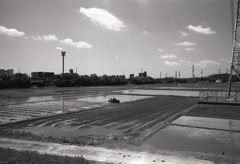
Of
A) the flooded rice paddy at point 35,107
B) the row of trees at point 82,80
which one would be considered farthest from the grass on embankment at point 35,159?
the row of trees at point 82,80

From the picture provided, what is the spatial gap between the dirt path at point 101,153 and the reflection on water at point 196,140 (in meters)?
1.98

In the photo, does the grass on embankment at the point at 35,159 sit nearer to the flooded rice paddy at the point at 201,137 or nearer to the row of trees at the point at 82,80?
the flooded rice paddy at the point at 201,137

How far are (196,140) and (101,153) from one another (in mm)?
6819

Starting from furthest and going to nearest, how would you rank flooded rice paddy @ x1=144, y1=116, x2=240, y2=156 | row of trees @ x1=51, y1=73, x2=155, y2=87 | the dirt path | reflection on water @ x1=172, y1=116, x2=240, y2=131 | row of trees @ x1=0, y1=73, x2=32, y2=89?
row of trees @ x1=51, y1=73, x2=155, y2=87
row of trees @ x1=0, y1=73, x2=32, y2=89
reflection on water @ x1=172, y1=116, x2=240, y2=131
flooded rice paddy @ x1=144, y1=116, x2=240, y2=156
the dirt path

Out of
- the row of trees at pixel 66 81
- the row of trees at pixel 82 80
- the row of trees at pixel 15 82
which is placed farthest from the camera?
the row of trees at pixel 82 80

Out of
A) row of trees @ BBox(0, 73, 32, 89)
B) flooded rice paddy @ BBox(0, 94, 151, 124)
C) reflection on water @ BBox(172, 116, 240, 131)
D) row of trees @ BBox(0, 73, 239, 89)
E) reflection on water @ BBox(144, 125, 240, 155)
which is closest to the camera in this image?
reflection on water @ BBox(144, 125, 240, 155)

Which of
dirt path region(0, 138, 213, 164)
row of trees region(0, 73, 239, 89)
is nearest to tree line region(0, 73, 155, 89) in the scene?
row of trees region(0, 73, 239, 89)

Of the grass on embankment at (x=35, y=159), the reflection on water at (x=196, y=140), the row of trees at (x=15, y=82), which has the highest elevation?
the row of trees at (x=15, y=82)

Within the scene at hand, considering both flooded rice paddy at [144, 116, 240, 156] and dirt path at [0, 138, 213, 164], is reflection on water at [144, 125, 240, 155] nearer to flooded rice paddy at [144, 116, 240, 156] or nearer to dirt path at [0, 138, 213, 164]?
flooded rice paddy at [144, 116, 240, 156]

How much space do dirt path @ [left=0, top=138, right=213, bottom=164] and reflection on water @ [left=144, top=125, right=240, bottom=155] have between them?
6.51 ft

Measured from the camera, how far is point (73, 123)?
63.2ft

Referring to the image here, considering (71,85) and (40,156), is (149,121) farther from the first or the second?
(71,85)

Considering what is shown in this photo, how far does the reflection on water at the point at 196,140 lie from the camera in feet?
38.3

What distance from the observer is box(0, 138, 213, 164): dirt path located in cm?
969
